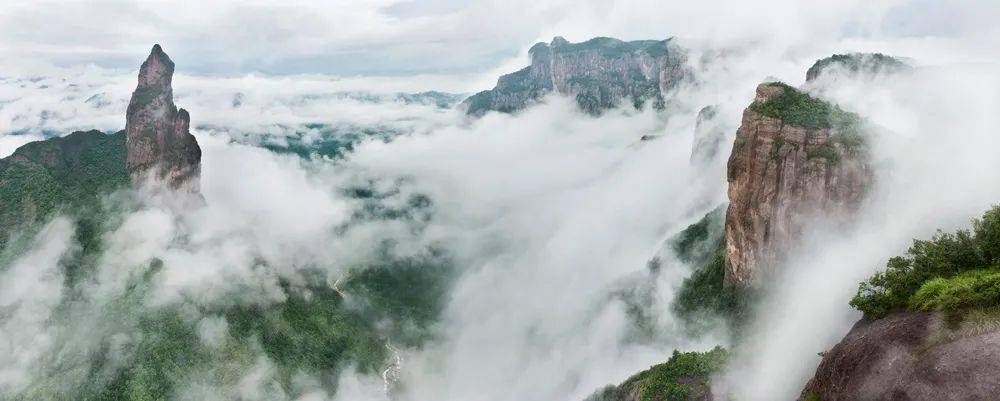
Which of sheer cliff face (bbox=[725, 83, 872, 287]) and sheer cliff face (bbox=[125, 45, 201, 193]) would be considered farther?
sheer cliff face (bbox=[125, 45, 201, 193])

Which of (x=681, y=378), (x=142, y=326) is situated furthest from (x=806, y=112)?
(x=142, y=326)

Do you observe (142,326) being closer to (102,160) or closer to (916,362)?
(102,160)

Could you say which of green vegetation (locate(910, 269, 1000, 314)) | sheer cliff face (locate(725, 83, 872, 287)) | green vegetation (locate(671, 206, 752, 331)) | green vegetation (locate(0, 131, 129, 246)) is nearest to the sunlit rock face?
green vegetation (locate(910, 269, 1000, 314))

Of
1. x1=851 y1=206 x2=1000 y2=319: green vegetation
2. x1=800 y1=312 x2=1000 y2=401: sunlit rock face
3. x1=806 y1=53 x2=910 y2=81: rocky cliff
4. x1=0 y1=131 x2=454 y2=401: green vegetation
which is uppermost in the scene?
x1=806 y1=53 x2=910 y2=81: rocky cliff

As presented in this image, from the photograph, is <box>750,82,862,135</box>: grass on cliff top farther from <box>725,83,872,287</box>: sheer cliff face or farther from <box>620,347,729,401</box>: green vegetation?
<box>620,347,729,401</box>: green vegetation

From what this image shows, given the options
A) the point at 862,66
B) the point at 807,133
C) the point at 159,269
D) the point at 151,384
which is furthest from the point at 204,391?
the point at 862,66

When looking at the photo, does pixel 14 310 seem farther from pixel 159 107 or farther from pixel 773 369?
pixel 773 369
